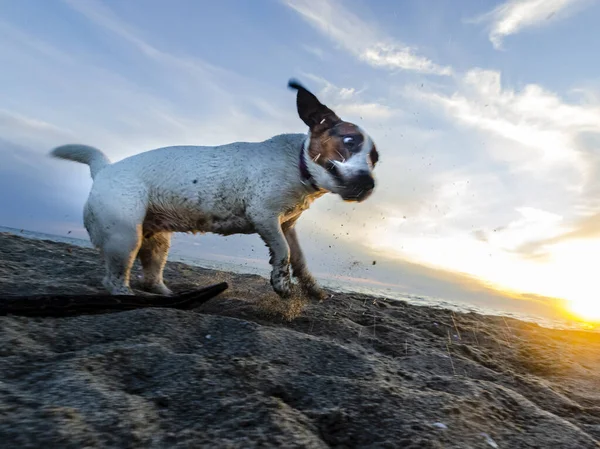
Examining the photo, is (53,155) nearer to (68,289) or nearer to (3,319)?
(68,289)

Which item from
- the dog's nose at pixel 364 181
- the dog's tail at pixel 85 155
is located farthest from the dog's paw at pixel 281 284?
the dog's tail at pixel 85 155

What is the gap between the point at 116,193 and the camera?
3.60 meters

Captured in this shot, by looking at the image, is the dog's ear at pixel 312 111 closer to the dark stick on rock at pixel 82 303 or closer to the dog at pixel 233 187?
the dog at pixel 233 187

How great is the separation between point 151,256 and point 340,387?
10.2ft

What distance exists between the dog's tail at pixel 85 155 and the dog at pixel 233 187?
32 cm

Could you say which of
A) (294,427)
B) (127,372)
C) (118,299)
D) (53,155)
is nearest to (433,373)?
(294,427)

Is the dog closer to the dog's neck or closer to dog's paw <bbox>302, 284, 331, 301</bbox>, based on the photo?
the dog's neck

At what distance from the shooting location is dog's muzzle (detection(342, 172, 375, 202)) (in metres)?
3.38

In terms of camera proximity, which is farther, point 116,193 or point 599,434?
point 116,193

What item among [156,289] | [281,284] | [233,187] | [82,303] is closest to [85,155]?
[156,289]

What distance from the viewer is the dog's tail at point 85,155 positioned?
4098 mm

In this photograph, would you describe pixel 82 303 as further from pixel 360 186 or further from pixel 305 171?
pixel 360 186

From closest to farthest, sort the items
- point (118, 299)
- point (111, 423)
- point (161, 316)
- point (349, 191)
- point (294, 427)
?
point (111, 423) → point (294, 427) → point (161, 316) → point (118, 299) → point (349, 191)

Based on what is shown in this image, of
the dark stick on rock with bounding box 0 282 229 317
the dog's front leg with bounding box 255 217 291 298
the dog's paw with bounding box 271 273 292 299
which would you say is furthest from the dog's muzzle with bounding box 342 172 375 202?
the dark stick on rock with bounding box 0 282 229 317
